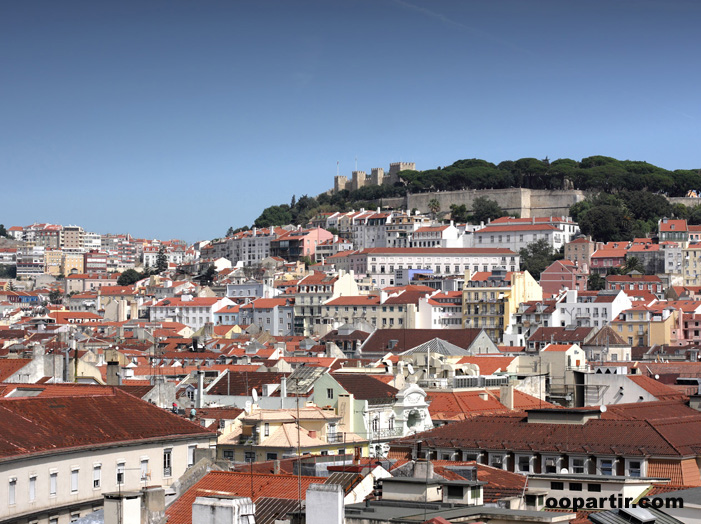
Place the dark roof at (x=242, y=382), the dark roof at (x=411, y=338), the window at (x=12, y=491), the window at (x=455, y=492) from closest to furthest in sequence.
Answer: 1. the window at (x=455, y=492)
2. the window at (x=12, y=491)
3. the dark roof at (x=242, y=382)
4. the dark roof at (x=411, y=338)

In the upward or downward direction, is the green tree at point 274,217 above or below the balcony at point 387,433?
above

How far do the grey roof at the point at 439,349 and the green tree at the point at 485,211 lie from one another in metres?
84.6

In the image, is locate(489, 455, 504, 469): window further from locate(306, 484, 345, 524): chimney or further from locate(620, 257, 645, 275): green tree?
locate(620, 257, 645, 275): green tree

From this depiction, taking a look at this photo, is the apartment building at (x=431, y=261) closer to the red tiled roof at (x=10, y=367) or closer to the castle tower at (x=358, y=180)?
the castle tower at (x=358, y=180)

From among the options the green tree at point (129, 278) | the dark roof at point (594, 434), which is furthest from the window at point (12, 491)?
the green tree at point (129, 278)

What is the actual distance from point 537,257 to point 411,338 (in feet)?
201

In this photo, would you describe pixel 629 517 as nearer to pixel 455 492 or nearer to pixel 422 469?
pixel 455 492

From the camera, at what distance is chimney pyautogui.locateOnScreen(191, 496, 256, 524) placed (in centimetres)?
1428

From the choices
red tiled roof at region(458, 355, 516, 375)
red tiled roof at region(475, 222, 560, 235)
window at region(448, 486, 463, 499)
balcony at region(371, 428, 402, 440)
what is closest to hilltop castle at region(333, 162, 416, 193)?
red tiled roof at region(475, 222, 560, 235)

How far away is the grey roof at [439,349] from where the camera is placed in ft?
207

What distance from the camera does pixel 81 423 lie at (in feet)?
83.4

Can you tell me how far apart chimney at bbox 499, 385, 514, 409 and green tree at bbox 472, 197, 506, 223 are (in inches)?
4217

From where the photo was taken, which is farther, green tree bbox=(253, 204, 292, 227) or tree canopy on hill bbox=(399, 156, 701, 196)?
green tree bbox=(253, 204, 292, 227)

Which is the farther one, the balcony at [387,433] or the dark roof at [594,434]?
the balcony at [387,433]
